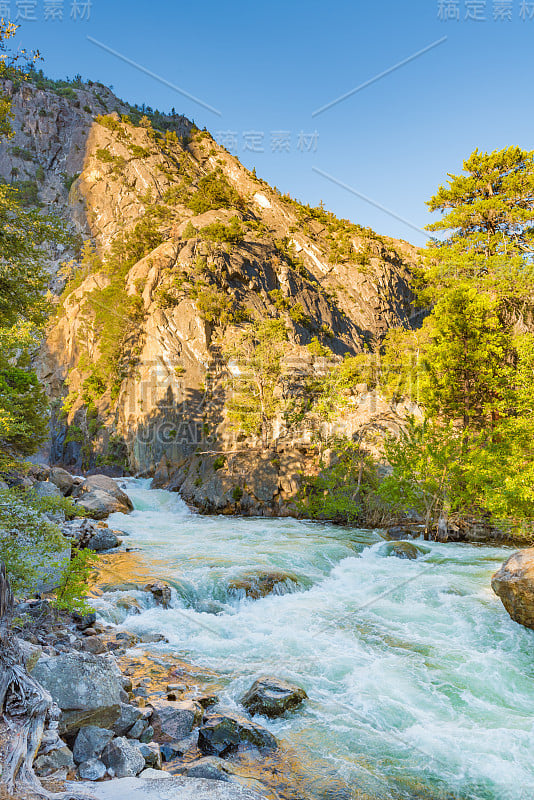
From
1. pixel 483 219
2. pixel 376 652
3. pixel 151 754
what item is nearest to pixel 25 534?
pixel 151 754

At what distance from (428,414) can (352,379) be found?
16741mm

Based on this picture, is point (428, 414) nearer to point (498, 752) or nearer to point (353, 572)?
point (353, 572)

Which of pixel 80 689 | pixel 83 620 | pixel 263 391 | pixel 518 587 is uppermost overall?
pixel 263 391

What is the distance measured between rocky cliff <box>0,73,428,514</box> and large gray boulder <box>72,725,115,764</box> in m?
20.0

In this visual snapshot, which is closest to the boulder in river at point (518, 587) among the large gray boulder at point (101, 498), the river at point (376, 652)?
the river at point (376, 652)

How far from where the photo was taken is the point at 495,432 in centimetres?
1755

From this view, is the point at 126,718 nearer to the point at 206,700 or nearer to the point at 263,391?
the point at 206,700

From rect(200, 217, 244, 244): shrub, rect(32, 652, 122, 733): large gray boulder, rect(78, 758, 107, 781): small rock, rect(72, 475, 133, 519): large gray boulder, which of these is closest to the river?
rect(32, 652, 122, 733): large gray boulder

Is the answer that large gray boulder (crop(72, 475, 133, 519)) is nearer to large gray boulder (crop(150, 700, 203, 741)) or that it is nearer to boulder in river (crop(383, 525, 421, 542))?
boulder in river (crop(383, 525, 421, 542))

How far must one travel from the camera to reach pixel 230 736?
6.42m

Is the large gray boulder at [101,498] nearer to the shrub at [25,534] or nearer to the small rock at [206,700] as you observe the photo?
the shrub at [25,534]

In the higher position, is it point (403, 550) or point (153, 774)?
point (403, 550)

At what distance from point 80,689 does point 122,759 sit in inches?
44.7

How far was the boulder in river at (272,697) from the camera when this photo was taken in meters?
7.29
